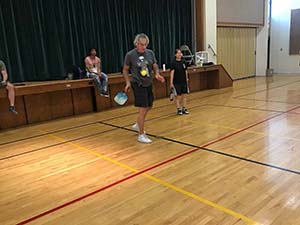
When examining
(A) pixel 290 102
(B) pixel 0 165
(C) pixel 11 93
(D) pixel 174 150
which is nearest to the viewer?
(B) pixel 0 165

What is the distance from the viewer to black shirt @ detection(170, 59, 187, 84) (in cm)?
538

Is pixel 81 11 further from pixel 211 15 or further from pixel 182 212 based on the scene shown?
pixel 182 212

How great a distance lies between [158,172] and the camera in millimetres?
2980

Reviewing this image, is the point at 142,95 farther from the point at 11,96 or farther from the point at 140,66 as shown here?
the point at 11,96

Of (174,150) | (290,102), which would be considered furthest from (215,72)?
(174,150)

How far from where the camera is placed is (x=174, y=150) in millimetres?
3613

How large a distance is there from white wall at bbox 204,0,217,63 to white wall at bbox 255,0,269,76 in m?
3.36

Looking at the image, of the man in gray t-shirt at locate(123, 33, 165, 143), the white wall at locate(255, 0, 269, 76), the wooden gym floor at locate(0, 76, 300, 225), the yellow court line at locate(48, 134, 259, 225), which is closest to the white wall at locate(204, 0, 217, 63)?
the white wall at locate(255, 0, 269, 76)

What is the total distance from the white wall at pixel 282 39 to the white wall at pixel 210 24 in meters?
4.37

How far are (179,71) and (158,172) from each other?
2.83 meters

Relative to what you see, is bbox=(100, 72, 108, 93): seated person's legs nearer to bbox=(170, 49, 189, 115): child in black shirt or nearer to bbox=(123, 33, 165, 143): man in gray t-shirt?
bbox=(170, 49, 189, 115): child in black shirt

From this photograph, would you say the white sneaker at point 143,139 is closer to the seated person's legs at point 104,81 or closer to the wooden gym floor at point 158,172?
the wooden gym floor at point 158,172

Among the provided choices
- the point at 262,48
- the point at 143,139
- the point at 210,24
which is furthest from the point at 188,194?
the point at 262,48

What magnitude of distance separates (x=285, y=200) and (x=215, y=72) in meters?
6.87
